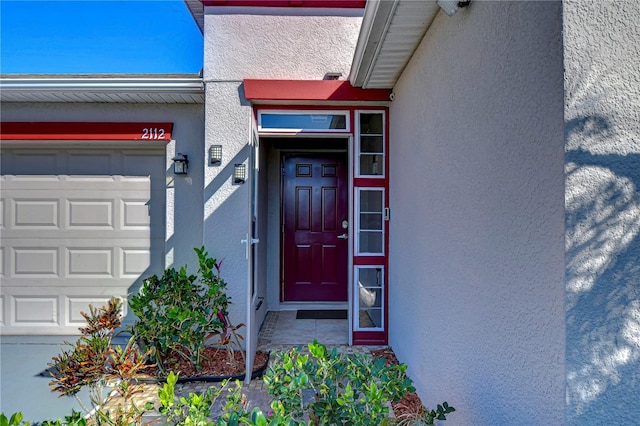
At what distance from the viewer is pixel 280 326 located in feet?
13.7

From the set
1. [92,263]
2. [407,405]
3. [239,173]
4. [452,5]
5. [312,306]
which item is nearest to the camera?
[452,5]

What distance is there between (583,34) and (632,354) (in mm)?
1036

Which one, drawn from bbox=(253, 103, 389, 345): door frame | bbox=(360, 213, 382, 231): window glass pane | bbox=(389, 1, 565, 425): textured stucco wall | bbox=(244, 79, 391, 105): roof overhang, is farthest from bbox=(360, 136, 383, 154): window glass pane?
bbox=(389, 1, 565, 425): textured stucco wall

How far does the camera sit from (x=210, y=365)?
10.00 feet

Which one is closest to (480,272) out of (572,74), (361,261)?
(572,74)

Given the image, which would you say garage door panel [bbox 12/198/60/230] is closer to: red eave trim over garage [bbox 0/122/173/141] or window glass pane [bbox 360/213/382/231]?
red eave trim over garage [bbox 0/122/173/141]

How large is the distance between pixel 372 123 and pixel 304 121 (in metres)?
0.73

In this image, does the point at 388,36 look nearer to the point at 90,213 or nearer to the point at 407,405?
the point at 407,405

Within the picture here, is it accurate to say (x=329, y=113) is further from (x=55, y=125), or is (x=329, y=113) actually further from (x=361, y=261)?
(x=55, y=125)

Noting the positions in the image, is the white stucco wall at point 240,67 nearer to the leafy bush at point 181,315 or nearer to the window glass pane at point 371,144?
the leafy bush at point 181,315

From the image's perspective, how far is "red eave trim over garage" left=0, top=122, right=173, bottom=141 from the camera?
3656 mm

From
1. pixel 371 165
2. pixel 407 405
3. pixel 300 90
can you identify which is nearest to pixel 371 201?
pixel 371 165

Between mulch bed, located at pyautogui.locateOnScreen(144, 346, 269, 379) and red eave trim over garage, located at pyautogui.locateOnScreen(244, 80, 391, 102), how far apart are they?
2513mm

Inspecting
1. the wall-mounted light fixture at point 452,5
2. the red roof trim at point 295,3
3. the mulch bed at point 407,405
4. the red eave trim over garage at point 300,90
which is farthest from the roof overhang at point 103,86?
the mulch bed at point 407,405
